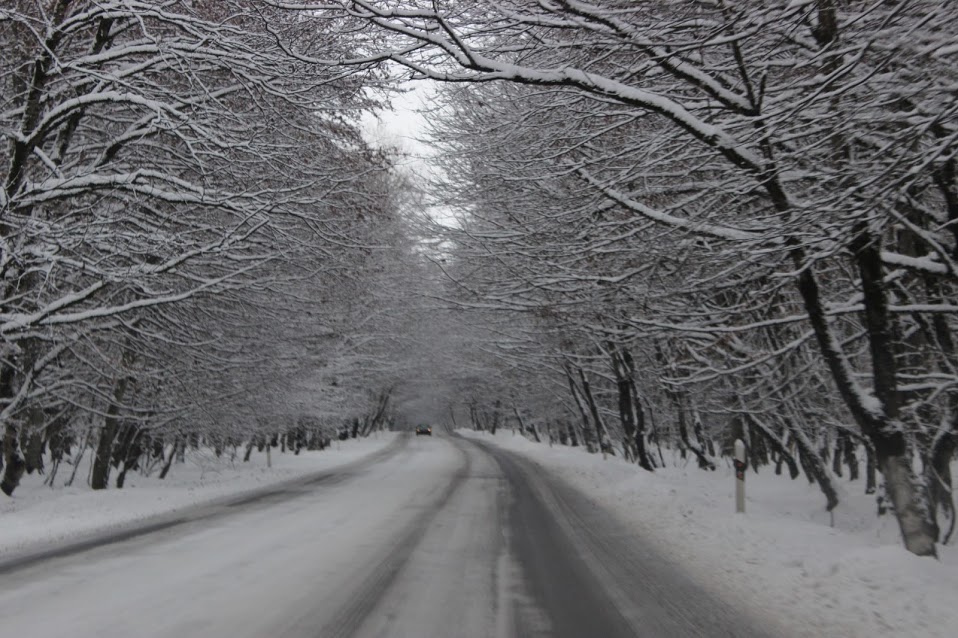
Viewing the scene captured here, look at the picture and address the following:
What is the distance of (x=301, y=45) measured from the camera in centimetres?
964

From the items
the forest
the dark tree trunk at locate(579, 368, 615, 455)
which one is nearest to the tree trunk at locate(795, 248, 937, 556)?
the forest

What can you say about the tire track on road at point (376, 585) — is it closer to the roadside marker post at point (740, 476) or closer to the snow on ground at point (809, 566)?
the snow on ground at point (809, 566)

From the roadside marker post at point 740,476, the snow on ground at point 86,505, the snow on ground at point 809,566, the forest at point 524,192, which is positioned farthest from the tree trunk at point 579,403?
the roadside marker post at point 740,476

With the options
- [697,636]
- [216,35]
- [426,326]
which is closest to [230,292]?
[216,35]

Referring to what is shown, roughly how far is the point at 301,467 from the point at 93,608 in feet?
73.1

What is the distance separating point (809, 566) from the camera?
742cm

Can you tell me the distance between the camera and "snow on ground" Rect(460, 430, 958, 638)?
577 cm

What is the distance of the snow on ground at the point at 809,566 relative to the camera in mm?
5766

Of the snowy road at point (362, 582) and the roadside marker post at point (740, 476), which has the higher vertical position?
the roadside marker post at point (740, 476)

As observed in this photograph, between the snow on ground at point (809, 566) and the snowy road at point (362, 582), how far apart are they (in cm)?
48

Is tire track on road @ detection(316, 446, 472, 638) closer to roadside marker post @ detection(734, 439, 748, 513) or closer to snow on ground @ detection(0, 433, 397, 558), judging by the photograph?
snow on ground @ detection(0, 433, 397, 558)

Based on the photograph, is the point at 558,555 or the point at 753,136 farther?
the point at 558,555

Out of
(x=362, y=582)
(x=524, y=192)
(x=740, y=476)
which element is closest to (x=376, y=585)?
(x=362, y=582)

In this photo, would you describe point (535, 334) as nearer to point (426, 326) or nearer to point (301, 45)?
point (301, 45)
